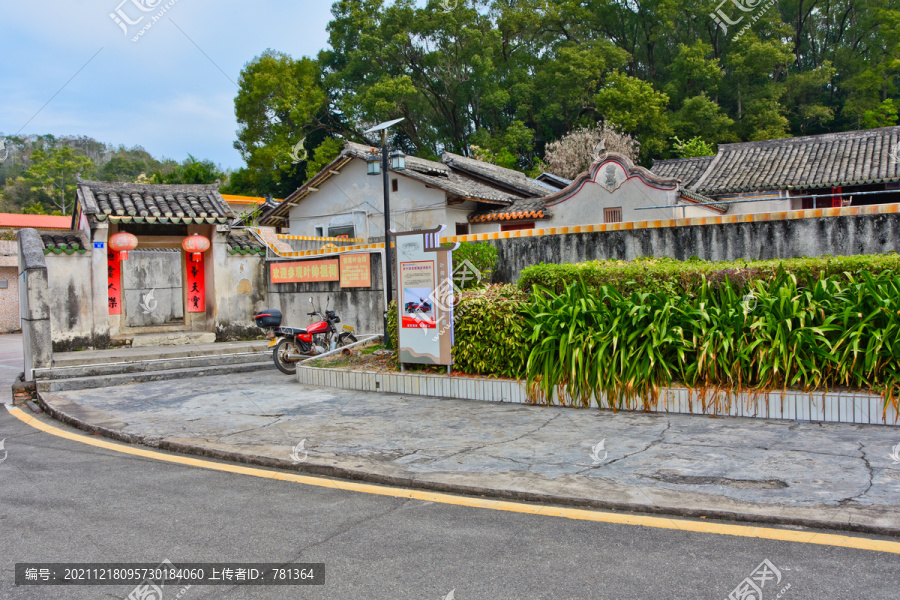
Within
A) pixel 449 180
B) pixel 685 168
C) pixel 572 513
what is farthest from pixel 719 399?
pixel 685 168

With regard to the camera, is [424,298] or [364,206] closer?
[424,298]

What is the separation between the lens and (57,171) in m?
49.8

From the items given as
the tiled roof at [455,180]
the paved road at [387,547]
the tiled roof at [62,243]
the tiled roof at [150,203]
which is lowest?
the paved road at [387,547]

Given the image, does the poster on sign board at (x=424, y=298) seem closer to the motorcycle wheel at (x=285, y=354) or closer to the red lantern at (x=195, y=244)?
the motorcycle wheel at (x=285, y=354)

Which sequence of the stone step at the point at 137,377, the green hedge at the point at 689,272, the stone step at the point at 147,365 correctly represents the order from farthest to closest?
the stone step at the point at 147,365, the stone step at the point at 137,377, the green hedge at the point at 689,272

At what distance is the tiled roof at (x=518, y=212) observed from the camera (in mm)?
20688

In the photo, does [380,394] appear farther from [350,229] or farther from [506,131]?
[506,131]

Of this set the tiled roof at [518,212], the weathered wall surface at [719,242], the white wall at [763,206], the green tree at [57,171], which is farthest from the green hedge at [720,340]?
the green tree at [57,171]

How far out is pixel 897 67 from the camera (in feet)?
112

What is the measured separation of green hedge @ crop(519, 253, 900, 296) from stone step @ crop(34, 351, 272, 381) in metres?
6.18

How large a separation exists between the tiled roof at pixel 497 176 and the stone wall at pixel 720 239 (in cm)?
1308

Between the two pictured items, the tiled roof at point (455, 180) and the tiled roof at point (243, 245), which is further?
the tiled roof at point (455, 180)

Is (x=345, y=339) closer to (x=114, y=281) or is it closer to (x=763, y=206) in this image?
(x=114, y=281)

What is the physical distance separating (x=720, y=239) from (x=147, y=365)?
994cm
